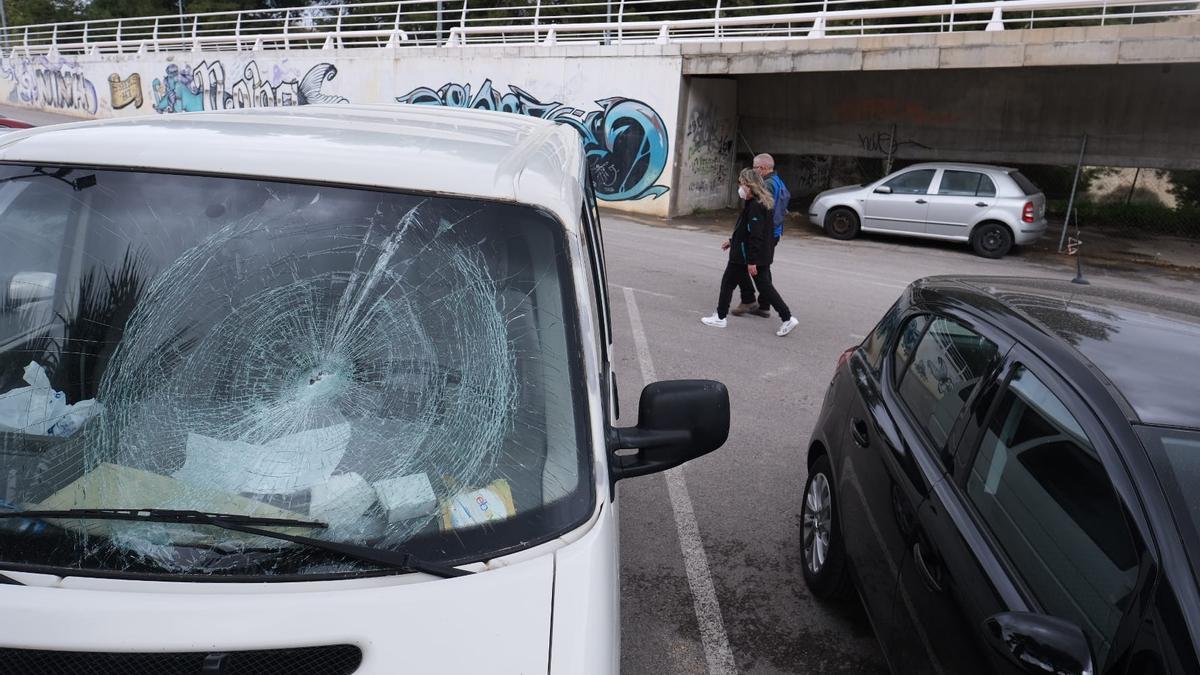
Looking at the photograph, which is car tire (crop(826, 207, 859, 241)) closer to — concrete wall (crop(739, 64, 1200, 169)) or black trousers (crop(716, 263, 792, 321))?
concrete wall (crop(739, 64, 1200, 169))

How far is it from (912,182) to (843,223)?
1478 millimetres

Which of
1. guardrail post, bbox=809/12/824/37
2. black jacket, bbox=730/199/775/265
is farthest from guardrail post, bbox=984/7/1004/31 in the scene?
black jacket, bbox=730/199/775/265

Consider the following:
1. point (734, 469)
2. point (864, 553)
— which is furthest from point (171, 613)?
point (734, 469)

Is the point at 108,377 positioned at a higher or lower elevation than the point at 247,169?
lower

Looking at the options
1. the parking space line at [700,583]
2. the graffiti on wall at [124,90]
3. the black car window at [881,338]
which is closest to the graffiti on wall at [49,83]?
the graffiti on wall at [124,90]

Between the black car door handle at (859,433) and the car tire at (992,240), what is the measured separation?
1257cm

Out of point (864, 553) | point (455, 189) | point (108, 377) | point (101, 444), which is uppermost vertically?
point (455, 189)

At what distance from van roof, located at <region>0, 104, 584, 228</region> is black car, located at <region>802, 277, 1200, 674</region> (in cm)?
155

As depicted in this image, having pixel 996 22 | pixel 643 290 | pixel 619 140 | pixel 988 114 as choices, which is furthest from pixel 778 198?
pixel 988 114

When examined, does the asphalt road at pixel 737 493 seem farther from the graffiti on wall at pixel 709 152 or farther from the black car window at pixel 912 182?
the graffiti on wall at pixel 709 152

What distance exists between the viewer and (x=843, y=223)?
53.1 ft

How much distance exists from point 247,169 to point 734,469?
12.2 feet

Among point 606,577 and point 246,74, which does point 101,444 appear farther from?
point 246,74

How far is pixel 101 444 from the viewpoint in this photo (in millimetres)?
1886
